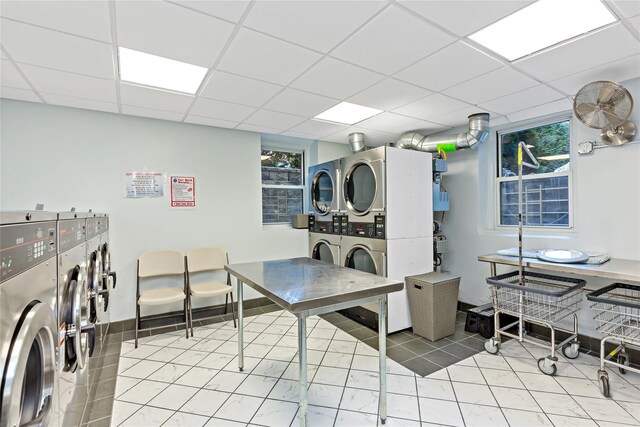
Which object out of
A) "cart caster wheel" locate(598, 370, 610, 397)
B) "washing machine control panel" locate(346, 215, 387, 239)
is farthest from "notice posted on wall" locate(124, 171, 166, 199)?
"cart caster wheel" locate(598, 370, 610, 397)

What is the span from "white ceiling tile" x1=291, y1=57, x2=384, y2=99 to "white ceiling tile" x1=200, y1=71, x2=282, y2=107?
315 millimetres

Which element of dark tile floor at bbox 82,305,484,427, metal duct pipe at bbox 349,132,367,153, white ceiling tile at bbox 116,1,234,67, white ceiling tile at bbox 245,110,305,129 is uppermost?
white ceiling tile at bbox 116,1,234,67

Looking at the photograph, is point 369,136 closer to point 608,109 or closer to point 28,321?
point 608,109

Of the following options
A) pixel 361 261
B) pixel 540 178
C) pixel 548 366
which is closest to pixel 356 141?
pixel 361 261

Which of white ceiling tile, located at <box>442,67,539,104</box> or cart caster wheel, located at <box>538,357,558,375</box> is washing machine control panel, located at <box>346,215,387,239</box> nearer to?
white ceiling tile, located at <box>442,67,539,104</box>

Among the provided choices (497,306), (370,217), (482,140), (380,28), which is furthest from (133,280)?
(482,140)

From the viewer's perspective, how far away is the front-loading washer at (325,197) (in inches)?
167

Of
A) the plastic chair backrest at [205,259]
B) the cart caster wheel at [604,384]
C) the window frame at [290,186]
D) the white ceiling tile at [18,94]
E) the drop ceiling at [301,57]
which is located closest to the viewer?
the drop ceiling at [301,57]

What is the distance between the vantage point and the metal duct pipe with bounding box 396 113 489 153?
12.4 feet

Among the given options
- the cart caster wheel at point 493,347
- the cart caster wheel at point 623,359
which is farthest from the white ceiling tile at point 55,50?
the cart caster wheel at point 623,359

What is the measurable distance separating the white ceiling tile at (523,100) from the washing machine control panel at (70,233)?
3.82 m

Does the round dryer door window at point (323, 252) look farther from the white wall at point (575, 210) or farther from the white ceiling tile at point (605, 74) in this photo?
the white ceiling tile at point (605, 74)

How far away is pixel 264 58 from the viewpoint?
2.36 meters

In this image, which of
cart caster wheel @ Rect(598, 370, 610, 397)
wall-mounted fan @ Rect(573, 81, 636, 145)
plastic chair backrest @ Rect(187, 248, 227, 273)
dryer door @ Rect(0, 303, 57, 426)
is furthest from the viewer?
plastic chair backrest @ Rect(187, 248, 227, 273)
